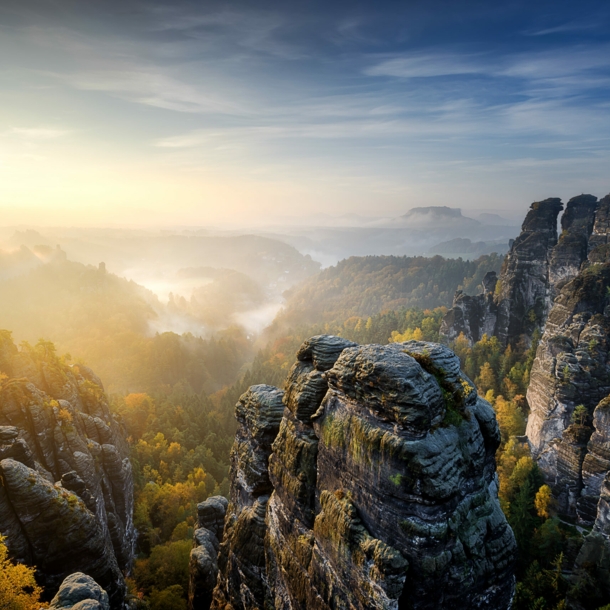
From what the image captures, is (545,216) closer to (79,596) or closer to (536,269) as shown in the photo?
(536,269)

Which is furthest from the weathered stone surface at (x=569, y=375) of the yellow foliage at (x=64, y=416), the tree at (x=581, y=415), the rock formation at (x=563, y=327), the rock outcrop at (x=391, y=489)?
the yellow foliage at (x=64, y=416)

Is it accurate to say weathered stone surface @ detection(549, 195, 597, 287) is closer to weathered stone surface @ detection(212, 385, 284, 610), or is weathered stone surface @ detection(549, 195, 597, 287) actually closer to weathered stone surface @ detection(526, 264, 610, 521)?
weathered stone surface @ detection(526, 264, 610, 521)

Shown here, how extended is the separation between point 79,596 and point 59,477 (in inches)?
579

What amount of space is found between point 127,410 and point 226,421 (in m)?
19.0

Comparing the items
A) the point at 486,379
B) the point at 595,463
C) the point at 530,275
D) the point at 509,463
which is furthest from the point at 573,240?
the point at 595,463

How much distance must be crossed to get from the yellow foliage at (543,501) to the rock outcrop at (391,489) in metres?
32.6

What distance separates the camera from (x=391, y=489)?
11.6 m

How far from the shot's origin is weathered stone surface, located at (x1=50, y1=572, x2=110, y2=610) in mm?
14470

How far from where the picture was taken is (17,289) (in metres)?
162

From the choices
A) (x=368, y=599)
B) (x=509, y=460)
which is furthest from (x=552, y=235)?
(x=368, y=599)

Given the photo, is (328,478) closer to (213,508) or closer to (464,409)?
(464,409)

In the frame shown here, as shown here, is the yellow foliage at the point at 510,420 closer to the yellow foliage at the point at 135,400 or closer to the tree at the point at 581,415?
the tree at the point at 581,415

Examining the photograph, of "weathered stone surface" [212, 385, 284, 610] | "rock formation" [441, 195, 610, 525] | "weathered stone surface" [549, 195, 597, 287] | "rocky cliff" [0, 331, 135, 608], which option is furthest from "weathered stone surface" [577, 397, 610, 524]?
"rocky cliff" [0, 331, 135, 608]

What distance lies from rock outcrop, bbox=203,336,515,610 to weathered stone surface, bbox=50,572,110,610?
753 centimetres
